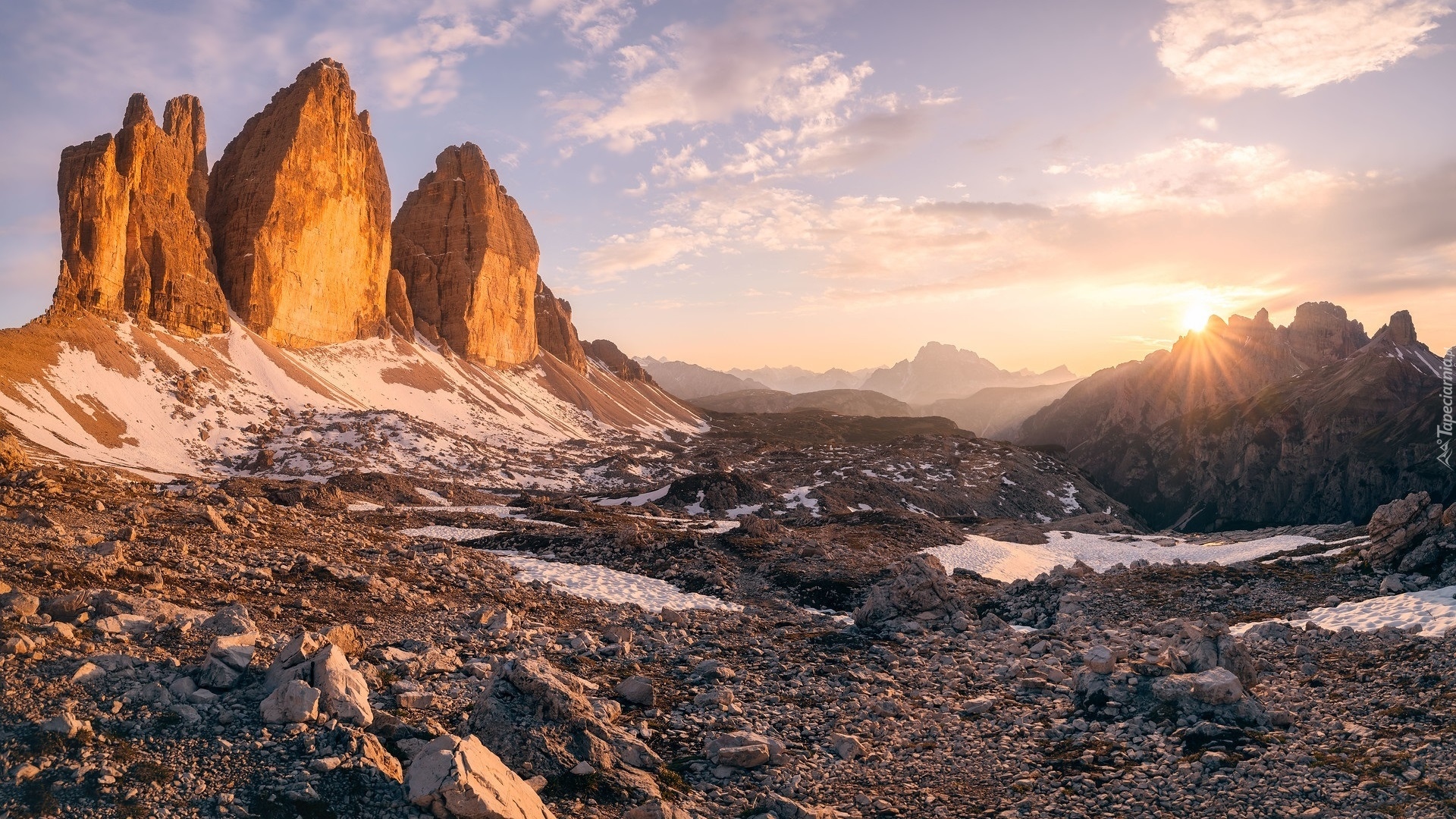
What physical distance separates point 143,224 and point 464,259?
213ft

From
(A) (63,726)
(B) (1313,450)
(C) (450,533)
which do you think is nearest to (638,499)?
(C) (450,533)

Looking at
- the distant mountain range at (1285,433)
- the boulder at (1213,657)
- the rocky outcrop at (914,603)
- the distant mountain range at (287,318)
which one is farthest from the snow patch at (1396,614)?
the distant mountain range at (1285,433)

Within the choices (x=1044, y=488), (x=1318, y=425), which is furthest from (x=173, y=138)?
(x=1318, y=425)

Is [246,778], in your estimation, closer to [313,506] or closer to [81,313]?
[313,506]

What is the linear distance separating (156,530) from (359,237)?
102220 millimetres

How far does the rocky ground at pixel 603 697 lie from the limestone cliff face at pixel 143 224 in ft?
201

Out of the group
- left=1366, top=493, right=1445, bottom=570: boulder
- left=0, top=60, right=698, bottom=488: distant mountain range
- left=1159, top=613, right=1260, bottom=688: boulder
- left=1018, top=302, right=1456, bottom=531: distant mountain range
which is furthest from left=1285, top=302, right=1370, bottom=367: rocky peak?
left=1159, top=613, right=1260, bottom=688: boulder

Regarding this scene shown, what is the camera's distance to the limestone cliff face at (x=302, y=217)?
9400 centimetres

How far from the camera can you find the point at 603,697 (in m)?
13.7

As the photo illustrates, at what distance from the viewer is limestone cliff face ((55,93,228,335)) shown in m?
71.0

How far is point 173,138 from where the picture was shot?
85.6 meters

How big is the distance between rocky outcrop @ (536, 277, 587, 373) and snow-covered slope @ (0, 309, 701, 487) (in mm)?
62416

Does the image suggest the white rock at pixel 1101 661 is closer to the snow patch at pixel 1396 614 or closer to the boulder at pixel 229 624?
the snow patch at pixel 1396 614

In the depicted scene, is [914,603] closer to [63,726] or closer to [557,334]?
[63,726]
